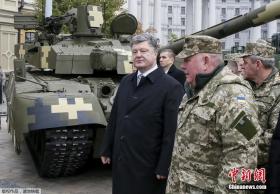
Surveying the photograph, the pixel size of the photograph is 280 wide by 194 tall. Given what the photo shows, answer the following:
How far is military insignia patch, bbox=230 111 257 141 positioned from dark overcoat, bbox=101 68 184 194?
3.22 ft

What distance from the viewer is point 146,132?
147 inches

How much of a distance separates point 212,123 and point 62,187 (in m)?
4.07

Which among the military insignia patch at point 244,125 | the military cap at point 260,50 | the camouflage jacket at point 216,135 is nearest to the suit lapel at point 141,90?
the camouflage jacket at point 216,135

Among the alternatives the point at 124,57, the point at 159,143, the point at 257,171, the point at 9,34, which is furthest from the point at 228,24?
the point at 9,34

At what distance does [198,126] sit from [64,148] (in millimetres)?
3330

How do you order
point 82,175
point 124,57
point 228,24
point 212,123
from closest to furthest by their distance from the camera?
1. point 212,123
2. point 228,24
3. point 82,175
4. point 124,57

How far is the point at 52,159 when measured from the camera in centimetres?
620

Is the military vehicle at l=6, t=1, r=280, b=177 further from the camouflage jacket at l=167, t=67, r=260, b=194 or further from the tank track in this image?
the camouflage jacket at l=167, t=67, r=260, b=194

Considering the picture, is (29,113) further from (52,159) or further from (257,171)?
(257,171)

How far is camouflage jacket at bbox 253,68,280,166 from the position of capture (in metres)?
3.40

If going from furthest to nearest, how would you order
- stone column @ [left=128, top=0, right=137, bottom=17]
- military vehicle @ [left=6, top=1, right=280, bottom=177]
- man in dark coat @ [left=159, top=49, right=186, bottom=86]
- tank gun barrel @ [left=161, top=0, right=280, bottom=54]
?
stone column @ [left=128, top=0, right=137, bottom=17], man in dark coat @ [left=159, top=49, right=186, bottom=86], military vehicle @ [left=6, top=1, right=280, bottom=177], tank gun barrel @ [left=161, top=0, right=280, bottom=54]

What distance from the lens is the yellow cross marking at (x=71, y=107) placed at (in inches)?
235

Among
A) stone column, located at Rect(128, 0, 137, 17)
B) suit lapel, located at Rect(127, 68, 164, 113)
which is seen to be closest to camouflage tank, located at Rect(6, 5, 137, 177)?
suit lapel, located at Rect(127, 68, 164, 113)

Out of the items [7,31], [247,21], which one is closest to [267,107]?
[247,21]
